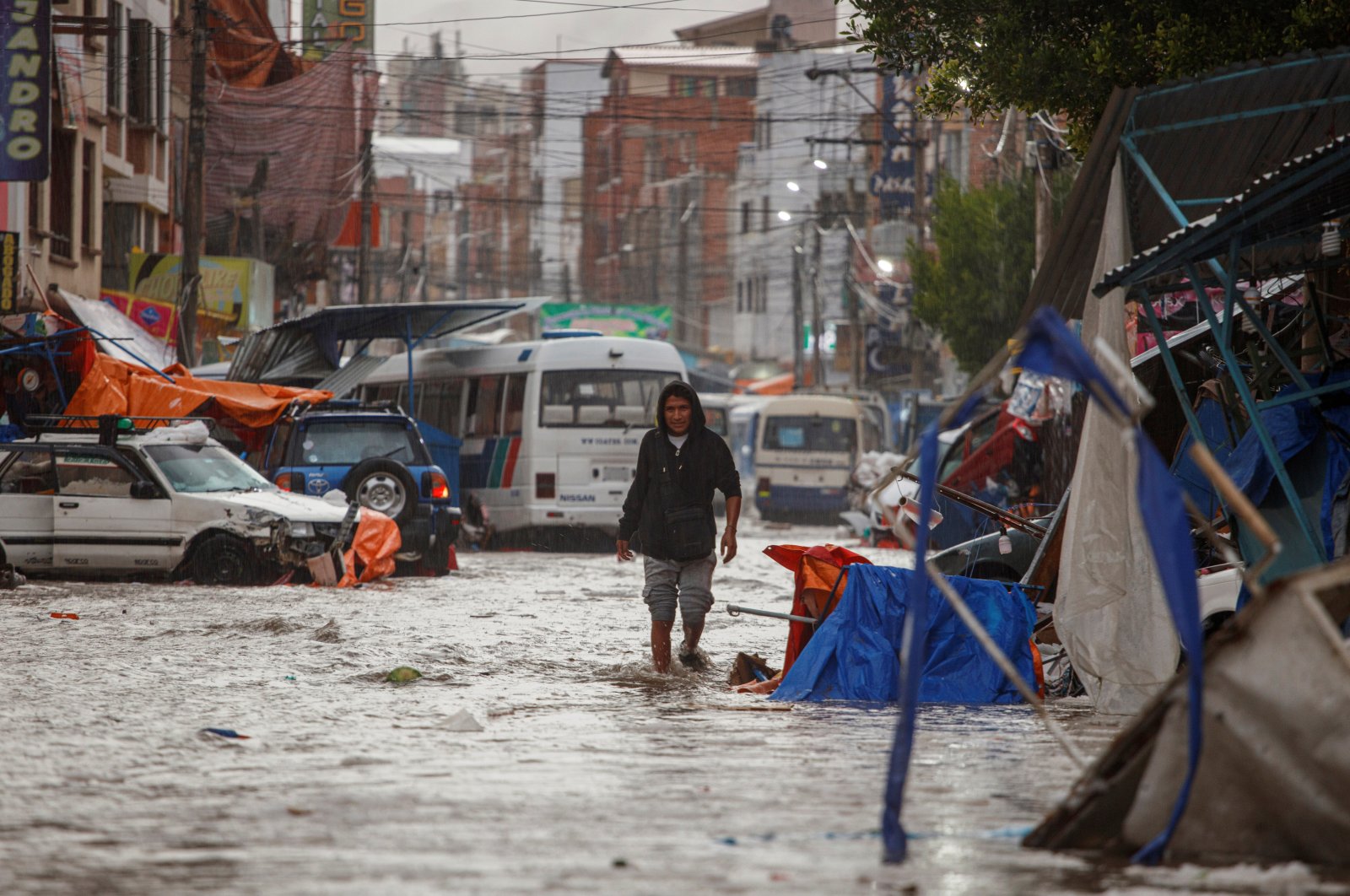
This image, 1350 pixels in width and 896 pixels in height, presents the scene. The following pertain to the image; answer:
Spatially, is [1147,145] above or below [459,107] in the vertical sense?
below

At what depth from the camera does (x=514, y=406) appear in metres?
26.1

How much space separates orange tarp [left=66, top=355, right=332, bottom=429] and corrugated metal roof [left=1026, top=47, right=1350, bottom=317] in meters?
13.4

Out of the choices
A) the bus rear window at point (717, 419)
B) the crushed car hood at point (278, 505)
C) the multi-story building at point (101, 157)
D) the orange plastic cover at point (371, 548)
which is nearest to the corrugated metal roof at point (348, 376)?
the multi-story building at point (101, 157)

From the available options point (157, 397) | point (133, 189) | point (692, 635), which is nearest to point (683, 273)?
point (133, 189)

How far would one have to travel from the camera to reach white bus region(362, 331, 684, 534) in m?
25.3

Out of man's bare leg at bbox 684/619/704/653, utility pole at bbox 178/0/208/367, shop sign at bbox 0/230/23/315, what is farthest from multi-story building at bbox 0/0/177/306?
man's bare leg at bbox 684/619/704/653

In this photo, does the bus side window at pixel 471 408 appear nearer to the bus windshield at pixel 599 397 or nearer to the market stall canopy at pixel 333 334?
the market stall canopy at pixel 333 334

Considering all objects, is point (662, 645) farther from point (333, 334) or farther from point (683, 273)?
point (683, 273)

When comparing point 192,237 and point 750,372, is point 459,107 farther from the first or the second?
point 192,237

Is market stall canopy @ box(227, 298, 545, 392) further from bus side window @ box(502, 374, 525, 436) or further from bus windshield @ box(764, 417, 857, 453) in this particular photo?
bus windshield @ box(764, 417, 857, 453)

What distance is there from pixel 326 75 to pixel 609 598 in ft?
97.3

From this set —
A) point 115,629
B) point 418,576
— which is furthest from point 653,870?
point 418,576

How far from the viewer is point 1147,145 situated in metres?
10.2

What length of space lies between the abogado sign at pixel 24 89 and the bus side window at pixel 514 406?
684cm
